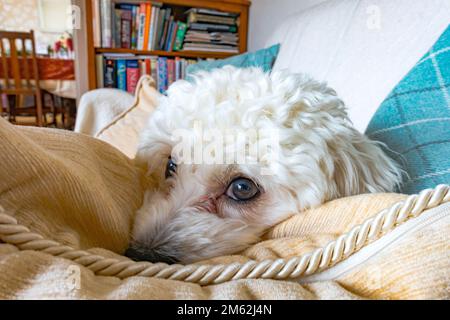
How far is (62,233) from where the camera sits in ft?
1.33

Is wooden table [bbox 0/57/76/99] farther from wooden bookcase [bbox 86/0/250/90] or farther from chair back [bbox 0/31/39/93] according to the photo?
wooden bookcase [bbox 86/0/250/90]

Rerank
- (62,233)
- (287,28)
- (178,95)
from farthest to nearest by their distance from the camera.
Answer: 1. (287,28)
2. (178,95)
3. (62,233)

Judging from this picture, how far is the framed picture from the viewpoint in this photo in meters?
7.22

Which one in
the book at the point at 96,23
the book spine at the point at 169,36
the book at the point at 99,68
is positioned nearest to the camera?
the book at the point at 96,23

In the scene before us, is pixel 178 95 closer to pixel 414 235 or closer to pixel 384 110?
pixel 384 110

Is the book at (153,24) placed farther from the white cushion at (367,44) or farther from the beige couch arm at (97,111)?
the white cushion at (367,44)

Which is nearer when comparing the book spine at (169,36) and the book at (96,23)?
the book at (96,23)

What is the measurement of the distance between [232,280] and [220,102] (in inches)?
17.4

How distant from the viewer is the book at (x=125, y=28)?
9.00 ft

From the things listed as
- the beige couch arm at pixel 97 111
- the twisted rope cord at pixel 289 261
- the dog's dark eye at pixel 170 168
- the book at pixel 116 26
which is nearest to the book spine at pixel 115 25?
the book at pixel 116 26

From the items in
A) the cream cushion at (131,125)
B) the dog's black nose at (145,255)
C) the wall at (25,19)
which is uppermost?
the wall at (25,19)

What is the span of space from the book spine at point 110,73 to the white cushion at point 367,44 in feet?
5.68

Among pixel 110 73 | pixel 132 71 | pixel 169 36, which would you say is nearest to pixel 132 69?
pixel 132 71
